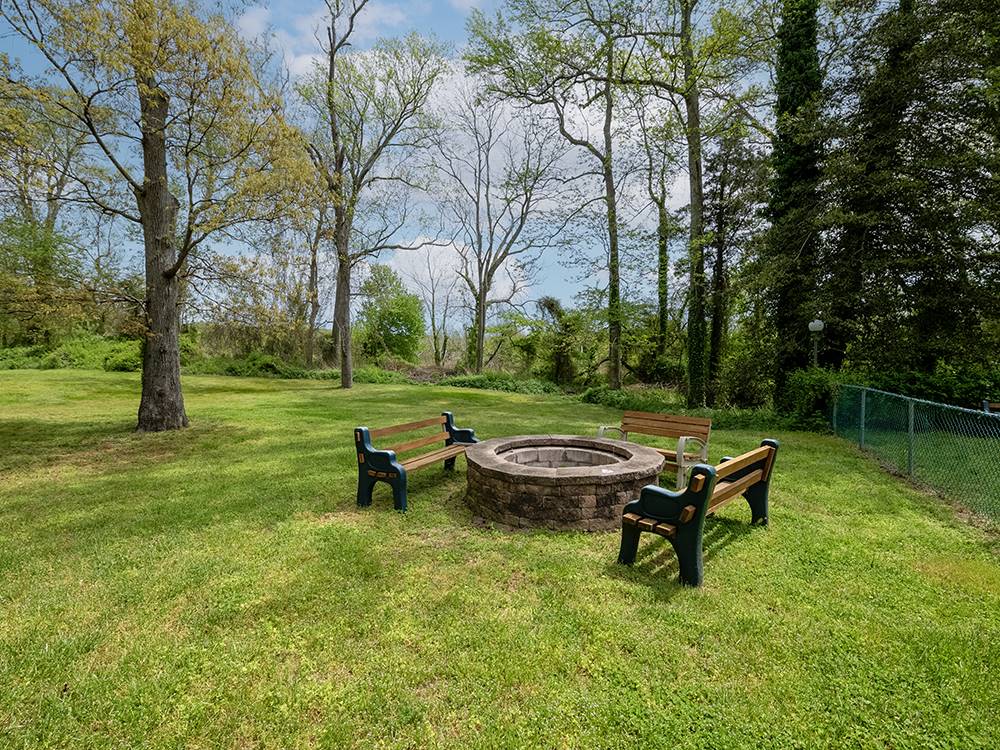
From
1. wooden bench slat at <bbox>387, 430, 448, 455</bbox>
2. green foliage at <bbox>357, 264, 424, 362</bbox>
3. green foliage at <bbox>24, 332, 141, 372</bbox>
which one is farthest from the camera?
green foliage at <bbox>357, 264, 424, 362</bbox>

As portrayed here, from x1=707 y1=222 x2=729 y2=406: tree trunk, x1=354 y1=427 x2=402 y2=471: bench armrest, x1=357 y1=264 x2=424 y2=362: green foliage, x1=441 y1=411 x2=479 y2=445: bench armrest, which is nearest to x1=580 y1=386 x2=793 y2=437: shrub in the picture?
x1=707 y1=222 x2=729 y2=406: tree trunk

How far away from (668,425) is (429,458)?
3408mm

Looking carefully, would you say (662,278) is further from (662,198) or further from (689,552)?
(689,552)

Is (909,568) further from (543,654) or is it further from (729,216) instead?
(729,216)

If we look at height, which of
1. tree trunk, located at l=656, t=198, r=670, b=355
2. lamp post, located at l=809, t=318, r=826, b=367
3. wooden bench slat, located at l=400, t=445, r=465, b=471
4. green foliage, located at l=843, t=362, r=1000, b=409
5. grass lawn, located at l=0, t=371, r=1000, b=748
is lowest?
grass lawn, located at l=0, t=371, r=1000, b=748

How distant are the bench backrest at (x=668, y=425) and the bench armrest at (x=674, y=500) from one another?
8.20 feet

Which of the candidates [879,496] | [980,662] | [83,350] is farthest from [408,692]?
[83,350]

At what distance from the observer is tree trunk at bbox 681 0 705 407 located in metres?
14.9

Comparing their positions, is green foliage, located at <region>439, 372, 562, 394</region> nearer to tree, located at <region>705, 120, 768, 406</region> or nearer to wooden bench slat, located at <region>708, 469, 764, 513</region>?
tree, located at <region>705, 120, 768, 406</region>

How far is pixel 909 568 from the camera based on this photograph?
4.04m

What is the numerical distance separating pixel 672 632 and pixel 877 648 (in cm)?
124

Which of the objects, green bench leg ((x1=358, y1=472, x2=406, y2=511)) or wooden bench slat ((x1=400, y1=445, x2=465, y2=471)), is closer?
green bench leg ((x1=358, y1=472, x2=406, y2=511))

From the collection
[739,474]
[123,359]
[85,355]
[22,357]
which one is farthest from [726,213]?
[22,357]

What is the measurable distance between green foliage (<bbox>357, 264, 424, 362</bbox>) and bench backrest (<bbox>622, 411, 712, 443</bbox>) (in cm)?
2608
